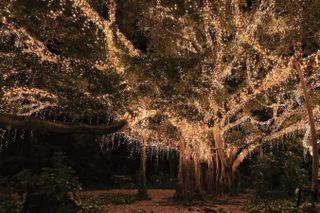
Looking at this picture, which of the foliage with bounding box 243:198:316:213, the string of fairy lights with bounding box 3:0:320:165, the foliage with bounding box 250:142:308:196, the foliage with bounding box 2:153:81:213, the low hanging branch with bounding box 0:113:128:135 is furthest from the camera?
the foliage with bounding box 250:142:308:196

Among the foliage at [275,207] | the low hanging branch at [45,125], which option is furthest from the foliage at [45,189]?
the foliage at [275,207]

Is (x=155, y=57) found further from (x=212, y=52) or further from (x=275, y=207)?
(x=275, y=207)

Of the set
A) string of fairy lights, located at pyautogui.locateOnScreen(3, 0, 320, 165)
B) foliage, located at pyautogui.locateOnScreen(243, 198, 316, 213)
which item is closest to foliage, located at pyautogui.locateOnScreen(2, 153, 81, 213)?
string of fairy lights, located at pyautogui.locateOnScreen(3, 0, 320, 165)

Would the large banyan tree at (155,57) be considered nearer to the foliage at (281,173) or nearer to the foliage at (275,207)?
the foliage at (281,173)

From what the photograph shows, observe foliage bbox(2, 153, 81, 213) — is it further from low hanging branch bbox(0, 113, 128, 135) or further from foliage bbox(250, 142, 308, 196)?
foliage bbox(250, 142, 308, 196)

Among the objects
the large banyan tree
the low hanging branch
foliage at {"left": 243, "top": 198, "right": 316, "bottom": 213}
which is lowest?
foliage at {"left": 243, "top": 198, "right": 316, "bottom": 213}

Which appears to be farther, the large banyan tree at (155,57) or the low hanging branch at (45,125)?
the large banyan tree at (155,57)

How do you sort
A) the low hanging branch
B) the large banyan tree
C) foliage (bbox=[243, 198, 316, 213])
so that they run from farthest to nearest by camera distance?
the large banyan tree, foliage (bbox=[243, 198, 316, 213]), the low hanging branch

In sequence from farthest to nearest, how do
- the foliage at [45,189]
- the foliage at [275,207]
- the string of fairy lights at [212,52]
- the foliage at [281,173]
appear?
the foliage at [281,173] < the string of fairy lights at [212,52] < the foliage at [275,207] < the foliage at [45,189]

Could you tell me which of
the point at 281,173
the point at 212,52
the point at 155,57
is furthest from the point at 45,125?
the point at 281,173

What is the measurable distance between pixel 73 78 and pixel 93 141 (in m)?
9.62

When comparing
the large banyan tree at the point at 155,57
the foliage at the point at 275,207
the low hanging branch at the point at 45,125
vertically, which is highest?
the large banyan tree at the point at 155,57

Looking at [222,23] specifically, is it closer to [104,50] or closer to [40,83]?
[104,50]

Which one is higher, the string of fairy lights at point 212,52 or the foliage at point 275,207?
the string of fairy lights at point 212,52
